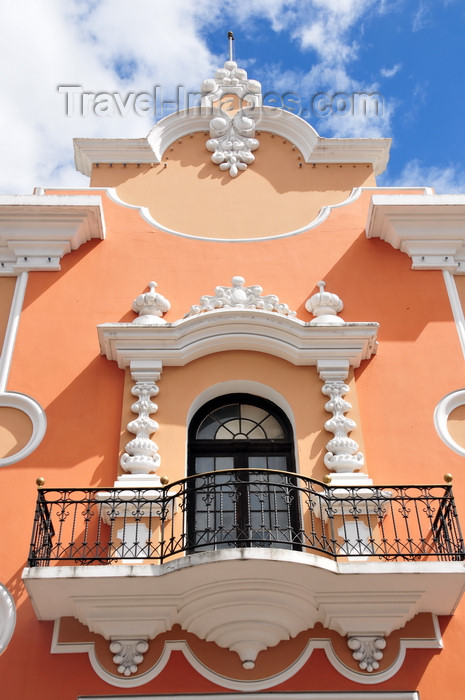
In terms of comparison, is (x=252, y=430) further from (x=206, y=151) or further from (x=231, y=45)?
(x=231, y=45)

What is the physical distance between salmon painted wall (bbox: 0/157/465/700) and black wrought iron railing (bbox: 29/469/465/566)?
0.41 m

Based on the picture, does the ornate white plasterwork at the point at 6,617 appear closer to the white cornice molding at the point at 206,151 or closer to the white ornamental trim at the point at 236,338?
the white ornamental trim at the point at 236,338

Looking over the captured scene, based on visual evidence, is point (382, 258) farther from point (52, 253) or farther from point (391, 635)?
point (391, 635)

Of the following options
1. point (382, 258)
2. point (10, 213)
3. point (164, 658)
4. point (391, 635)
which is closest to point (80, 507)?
point (164, 658)

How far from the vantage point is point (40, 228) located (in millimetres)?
11711

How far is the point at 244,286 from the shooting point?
37.3 feet

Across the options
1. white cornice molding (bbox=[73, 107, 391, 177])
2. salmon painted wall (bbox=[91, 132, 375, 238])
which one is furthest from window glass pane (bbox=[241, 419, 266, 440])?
white cornice molding (bbox=[73, 107, 391, 177])

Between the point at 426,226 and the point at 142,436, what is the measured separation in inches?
191

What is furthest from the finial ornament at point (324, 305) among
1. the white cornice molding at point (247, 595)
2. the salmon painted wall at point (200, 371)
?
the white cornice molding at point (247, 595)

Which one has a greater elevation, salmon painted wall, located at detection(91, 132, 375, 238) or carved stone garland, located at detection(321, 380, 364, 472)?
salmon painted wall, located at detection(91, 132, 375, 238)

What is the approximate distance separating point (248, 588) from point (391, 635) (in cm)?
156

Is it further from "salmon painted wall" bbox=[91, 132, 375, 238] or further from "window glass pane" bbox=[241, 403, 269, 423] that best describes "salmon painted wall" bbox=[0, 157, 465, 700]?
"window glass pane" bbox=[241, 403, 269, 423]

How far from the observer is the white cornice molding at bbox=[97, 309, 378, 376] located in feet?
34.2

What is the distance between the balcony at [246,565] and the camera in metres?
8.12
